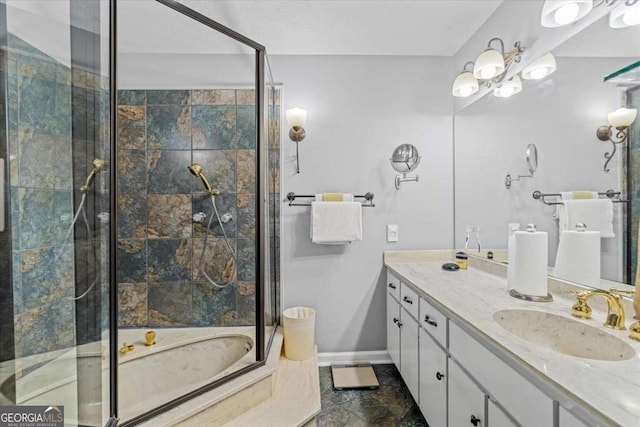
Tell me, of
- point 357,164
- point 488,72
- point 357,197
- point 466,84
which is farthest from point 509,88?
point 357,197

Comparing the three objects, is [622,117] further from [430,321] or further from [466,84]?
[430,321]

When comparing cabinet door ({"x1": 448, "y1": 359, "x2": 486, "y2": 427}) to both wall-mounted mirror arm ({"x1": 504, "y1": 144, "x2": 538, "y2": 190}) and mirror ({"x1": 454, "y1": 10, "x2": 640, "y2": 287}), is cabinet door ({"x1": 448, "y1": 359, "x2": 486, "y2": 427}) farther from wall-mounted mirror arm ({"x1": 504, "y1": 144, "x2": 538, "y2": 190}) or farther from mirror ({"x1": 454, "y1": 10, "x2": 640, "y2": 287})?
wall-mounted mirror arm ({"x1": 504, "y1": 144, "x2": 538, "y2": 190})

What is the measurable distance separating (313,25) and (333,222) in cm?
138

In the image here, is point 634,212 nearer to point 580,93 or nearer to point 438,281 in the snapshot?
point 580,93

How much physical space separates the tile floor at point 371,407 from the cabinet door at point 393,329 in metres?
0.18

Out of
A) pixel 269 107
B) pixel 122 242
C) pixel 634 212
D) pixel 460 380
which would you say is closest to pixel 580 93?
pixel 634 212

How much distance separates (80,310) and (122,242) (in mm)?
1245

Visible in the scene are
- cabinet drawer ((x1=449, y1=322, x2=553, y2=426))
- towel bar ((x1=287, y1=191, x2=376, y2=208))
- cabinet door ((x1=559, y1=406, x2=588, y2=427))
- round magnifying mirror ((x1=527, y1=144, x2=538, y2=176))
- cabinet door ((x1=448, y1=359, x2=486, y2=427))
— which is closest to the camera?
cabinet door ((x1=559, y1=406, x2=588, y2=427))

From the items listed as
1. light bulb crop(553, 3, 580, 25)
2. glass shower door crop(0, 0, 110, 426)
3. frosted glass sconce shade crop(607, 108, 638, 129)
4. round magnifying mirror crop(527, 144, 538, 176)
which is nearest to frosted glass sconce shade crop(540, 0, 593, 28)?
light bulb crop(553, 3, 580, 25)

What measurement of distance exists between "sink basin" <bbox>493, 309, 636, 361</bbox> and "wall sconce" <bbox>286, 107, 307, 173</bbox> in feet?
5.58

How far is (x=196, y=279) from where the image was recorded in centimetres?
219

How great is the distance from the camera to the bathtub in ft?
2.60

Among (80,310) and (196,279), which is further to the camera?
(196,279)

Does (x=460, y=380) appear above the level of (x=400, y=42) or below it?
below
